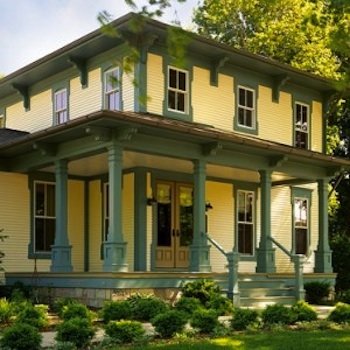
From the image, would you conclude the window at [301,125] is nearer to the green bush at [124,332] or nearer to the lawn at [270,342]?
the lawn at [270,342]

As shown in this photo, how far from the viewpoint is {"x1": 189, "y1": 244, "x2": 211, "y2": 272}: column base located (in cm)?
1602

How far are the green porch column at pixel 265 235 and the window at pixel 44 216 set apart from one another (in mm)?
5842

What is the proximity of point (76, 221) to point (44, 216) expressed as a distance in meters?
0.95

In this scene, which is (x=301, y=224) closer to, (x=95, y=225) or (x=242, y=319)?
(x=95, y=225)

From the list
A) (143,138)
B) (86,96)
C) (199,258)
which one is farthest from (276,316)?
(86,96)

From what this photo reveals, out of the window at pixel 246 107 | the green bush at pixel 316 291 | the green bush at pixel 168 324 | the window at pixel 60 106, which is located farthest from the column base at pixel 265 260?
the green bush at pixel 168 324

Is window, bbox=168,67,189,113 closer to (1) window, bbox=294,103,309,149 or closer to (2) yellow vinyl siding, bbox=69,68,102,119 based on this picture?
(2) yellow vinyl siding, bbox=69,68,102,119

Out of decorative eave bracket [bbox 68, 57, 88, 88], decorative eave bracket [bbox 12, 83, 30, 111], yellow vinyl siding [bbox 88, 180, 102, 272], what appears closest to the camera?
decorative eave bracket [bbox 68, 57, 88, 88]

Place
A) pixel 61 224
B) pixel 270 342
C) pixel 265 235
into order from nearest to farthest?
pixel 270 342 → pixel 61 224 → pixel 265 235

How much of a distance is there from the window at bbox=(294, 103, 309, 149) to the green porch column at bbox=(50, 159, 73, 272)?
8.61 m

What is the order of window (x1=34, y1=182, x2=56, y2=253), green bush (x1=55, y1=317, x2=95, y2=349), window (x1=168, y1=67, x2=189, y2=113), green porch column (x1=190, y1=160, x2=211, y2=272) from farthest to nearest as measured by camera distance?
1. window (x1=34, y1=182, x2=56, y2=253)
2. window (x1=168, y1=67, x2=189, y2=113)
3. green porch column (x1=190, y1=160, x2=211, y2=272)
4. green bush (x1=55, y1=317, x2=95, y2=349)

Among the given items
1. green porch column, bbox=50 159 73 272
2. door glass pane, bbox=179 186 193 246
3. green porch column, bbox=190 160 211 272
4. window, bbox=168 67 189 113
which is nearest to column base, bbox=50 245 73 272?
green porch column, bbox=50 159 73 272

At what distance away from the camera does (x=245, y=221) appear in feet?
68.3

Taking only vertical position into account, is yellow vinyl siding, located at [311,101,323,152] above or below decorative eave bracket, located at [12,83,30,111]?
below
